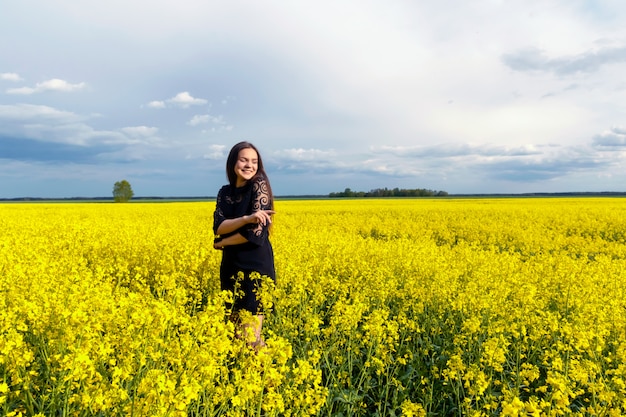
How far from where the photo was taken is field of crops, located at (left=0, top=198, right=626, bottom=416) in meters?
2.62

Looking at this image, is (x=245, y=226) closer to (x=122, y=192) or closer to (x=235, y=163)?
(x=235, y=163)

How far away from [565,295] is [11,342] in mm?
6232

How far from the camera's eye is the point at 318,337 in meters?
4.18

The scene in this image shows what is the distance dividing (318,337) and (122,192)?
3198 inches

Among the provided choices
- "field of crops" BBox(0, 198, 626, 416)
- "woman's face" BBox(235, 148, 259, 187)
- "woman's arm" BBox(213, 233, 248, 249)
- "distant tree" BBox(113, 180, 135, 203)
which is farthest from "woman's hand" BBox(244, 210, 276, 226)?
"distant tree" BBox(113, 180, 135, 203)

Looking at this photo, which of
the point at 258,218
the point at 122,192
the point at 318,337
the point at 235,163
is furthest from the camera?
the point at 122,192

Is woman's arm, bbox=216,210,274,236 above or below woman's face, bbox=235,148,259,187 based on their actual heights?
below

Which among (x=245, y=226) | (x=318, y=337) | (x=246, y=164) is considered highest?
(x=246, y=164)

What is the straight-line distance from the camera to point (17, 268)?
4.64 m

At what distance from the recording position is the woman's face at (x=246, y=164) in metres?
3.91

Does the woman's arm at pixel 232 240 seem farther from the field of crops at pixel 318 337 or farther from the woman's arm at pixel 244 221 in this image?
the field of crops at pixel 318 337

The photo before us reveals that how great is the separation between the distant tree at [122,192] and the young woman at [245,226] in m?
79.4

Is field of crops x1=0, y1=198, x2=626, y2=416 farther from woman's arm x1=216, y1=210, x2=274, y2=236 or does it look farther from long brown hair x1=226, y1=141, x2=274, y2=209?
long brown hair x1=226, y1=141, x2=274, y2=209

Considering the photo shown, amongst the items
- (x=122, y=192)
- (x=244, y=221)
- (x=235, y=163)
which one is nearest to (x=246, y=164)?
(x=235, y=163)
